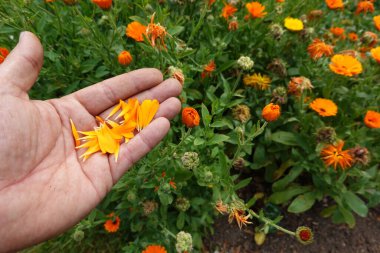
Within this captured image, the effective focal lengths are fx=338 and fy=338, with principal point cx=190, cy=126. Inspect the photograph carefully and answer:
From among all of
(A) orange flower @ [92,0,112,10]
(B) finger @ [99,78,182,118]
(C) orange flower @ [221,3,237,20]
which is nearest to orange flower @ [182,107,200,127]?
(B) finger @ [99,78,182,118]

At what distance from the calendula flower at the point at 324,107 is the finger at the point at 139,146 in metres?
0.98

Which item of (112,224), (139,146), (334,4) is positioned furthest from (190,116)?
(334,4)

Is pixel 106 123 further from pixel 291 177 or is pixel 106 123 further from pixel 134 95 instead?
pixel 291 177

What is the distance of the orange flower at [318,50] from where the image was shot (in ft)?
7.01

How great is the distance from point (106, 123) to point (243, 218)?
867mm

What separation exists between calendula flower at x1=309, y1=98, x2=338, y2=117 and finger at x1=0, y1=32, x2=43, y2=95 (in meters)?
1.55

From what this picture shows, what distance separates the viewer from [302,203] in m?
2.26

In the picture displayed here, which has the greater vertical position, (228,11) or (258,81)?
(228,11)

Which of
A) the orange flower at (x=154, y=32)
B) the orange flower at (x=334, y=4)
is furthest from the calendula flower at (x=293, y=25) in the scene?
the orange flower at (x=154, y=32)

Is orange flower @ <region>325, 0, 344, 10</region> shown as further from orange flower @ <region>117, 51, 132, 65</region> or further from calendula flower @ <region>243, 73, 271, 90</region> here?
orange flower @ <region>117, 51, 132, 65</region>

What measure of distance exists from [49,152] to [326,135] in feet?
4.93

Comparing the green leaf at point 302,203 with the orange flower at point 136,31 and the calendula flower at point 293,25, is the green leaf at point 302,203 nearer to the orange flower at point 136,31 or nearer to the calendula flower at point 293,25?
the calendula flower at point 293,25

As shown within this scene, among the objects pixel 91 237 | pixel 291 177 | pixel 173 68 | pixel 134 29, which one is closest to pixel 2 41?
pixel 134 29

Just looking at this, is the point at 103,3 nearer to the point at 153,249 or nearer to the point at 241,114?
the point at 241,114
